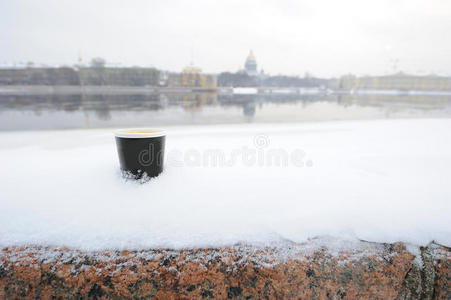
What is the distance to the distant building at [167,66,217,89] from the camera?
267 feet

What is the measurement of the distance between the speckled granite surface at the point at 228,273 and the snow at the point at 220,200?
0.24ft

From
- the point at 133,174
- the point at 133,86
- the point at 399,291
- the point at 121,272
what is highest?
the point at 133,86

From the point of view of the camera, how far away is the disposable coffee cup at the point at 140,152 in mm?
1831

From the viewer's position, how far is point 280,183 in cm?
210

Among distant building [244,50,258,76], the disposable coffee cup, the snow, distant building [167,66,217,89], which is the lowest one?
the snow

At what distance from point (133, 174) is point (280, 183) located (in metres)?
1.22

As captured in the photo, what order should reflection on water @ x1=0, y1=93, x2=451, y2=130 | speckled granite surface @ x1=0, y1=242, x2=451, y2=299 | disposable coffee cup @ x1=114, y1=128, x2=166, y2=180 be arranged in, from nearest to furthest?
1. speckled granite surface @ x1=0, y1=242, x2=451, y2=299
2. disposable coffee cup @ x1=114, y1=128, x2=166, y2=180
3. reflection on water @ x1=0, y1=93, x2=451, y2=130

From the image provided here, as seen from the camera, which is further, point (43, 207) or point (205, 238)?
point (43, 207)

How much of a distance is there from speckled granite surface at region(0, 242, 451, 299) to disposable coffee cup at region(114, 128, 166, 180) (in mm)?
742

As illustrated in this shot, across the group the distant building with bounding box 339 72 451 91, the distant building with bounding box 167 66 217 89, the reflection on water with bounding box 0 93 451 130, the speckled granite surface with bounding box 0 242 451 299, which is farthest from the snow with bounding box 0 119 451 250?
the distant building with bounding box 339 72 451 91

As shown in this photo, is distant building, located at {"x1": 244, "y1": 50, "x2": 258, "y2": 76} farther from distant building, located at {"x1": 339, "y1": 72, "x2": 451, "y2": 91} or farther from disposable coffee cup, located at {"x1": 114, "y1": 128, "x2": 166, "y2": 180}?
disposable coffee cup, located at {"x1": 114, "y1": 128, "x2": 166, "y2": 180}

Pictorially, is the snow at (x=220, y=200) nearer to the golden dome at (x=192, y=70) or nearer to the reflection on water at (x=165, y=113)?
the reflection on water at (x=165, y=113)

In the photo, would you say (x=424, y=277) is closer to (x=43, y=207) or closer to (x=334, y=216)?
(x=334, y=216)

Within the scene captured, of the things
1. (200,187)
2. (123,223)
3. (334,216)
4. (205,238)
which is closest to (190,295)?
(205,238)
